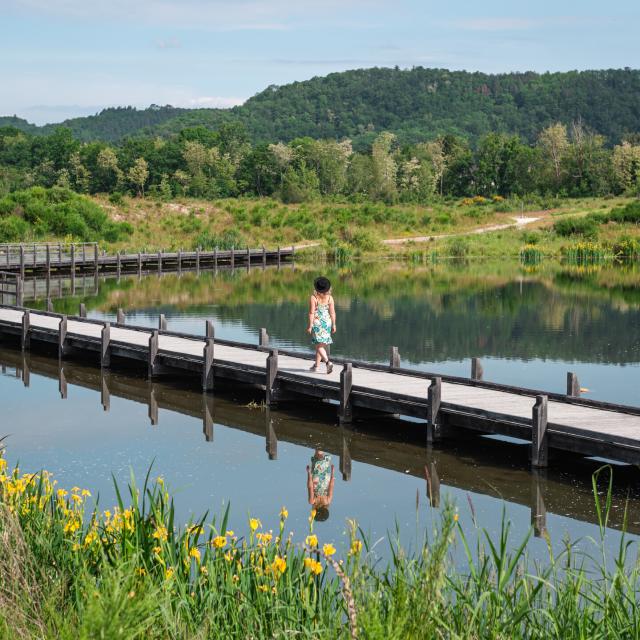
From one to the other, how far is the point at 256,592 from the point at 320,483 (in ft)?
27.7

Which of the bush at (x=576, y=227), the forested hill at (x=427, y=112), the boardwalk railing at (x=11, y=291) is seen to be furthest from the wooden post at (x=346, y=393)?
the forested hill at (x=427, y=112)

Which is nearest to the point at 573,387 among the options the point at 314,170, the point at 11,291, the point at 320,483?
the point at 320,483

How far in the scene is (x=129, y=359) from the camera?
2641 cm

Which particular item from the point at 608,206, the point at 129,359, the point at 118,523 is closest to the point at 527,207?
the point at 608,206

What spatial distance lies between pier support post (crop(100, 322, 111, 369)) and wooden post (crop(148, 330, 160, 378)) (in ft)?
5.89

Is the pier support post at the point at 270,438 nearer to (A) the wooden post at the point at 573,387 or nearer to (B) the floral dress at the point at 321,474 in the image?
(B) the floral dress at the point at 321,474

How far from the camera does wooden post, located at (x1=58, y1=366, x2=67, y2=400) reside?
23.0 metres

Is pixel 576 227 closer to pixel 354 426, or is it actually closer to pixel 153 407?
pixel 153 407

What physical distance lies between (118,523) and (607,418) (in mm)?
9697

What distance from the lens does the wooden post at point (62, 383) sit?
23.0 meters

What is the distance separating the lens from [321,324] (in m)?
19.9

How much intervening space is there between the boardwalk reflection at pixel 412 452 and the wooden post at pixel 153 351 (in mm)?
318

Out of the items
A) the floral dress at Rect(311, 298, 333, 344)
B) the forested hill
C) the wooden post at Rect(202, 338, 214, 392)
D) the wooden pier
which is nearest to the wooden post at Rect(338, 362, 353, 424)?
the floral dress at Rect(311, 298, 333, 344)

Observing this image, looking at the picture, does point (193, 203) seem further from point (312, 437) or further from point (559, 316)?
point (312, 437)
